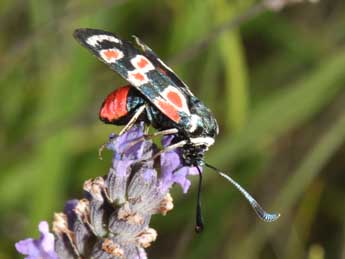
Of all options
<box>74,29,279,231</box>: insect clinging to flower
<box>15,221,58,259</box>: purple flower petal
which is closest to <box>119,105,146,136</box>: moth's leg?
<box>74,29,279,231</box>: insect clinging to flower

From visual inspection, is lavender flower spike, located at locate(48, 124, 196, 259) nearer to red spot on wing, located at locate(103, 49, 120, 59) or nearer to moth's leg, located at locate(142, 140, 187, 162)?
moth's leg, located at locate(142, 140, 187, 162)

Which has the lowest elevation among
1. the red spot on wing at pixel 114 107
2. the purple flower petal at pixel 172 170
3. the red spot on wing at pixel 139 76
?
the purple flower petal at pixel 172 170

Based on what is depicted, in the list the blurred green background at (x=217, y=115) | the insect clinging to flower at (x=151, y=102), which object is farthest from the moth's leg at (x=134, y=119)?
the blurred green background at (x=217, y=115)

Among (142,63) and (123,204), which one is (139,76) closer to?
(142,63)

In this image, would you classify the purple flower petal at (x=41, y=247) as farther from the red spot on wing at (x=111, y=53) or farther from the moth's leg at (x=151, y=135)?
the red spot on wing at (x=111, y=53)

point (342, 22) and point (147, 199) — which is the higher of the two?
point (147, 199)

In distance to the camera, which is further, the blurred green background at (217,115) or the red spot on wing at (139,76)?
the blurred green background at (217,115)

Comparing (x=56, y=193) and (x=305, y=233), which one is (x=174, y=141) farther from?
(x=305, y=233)

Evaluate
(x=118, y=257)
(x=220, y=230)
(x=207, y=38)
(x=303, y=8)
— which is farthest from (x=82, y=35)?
(x=303, y=8)
